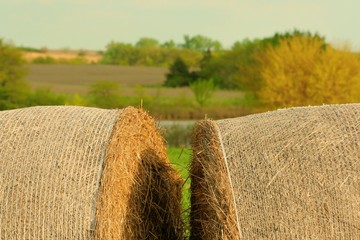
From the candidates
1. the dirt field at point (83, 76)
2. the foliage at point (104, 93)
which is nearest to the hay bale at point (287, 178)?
the foliage at point (104, 93)

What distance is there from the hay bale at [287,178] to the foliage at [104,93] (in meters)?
38.3

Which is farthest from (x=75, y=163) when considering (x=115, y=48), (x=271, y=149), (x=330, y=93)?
(x=115, y=48)

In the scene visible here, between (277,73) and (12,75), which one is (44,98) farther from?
(277,73)

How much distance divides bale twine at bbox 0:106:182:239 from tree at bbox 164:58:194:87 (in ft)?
173

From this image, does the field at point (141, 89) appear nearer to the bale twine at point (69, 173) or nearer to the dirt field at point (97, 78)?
the dirt field at point (97, 78)

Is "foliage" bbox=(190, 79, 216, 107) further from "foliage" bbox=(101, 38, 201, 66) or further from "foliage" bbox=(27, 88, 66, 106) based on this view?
"foliage" bbox=(101, 38, 201, 66)

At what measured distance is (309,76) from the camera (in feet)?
118

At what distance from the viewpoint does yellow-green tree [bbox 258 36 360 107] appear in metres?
34.4

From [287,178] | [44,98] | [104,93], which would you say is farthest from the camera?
[104,93]

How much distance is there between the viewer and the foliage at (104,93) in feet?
144

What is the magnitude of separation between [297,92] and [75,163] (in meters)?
31.3

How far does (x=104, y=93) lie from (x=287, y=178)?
4010cm

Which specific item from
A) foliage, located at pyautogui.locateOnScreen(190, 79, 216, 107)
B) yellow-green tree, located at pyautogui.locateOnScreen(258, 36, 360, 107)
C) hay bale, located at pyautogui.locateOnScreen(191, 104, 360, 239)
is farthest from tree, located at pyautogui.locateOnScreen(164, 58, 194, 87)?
hay bale, located at pyautogui.locateOnScreen(191, 104, 360, 239)

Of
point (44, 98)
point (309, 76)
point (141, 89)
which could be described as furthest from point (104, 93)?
point (309, 76)
